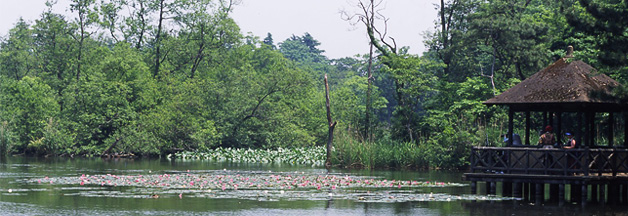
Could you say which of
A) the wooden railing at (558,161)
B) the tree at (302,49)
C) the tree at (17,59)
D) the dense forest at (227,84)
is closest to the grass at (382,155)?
the dense forest at (227,84)

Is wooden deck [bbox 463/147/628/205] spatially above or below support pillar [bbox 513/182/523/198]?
above

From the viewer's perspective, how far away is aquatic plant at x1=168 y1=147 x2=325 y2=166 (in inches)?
1895

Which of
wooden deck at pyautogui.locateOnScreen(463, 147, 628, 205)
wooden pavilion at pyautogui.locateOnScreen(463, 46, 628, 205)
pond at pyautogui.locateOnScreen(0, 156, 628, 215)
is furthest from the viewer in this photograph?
wooden pavilion at pyautogui.locateOnScreen(463, 46, 628, 205)

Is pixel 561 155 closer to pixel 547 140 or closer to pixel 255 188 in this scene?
pixel 547 140

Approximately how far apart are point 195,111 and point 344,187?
34.1m

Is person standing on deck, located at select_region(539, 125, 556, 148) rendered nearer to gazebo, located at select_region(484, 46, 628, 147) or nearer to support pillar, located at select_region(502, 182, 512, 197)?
gazebo, located at select_region(484, 46, 628, 147)

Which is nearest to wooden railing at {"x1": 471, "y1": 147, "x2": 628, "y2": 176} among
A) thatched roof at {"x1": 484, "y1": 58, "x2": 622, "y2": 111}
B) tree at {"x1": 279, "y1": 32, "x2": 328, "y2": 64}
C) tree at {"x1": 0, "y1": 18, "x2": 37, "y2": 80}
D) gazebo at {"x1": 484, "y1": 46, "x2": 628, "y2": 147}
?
gazebo at {"x1": 484, "y1": 46, "x2": 628, "y2": 147}

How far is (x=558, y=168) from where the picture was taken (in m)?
21.5

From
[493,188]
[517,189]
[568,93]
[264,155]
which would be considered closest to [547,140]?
[568,93]

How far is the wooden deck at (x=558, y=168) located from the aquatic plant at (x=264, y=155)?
2344 centimetres

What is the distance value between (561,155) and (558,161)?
0.82 ft

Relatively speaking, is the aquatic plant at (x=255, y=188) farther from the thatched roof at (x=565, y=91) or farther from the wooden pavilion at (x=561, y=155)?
the thatched roof at (x=565, y=91)

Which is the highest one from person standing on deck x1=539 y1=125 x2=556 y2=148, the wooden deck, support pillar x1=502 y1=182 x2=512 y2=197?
person standing on deck x1=539 y1=125 x2=556 y2=148

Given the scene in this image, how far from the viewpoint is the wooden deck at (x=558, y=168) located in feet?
69.3
